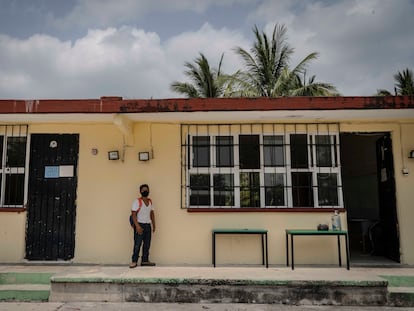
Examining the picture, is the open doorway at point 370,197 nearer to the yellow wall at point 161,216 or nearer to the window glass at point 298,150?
the yellow wall at point 161,216

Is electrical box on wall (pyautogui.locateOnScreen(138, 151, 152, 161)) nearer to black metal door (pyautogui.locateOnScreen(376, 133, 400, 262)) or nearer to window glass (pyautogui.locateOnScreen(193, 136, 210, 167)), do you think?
window glass (pyautogui.locateOnScreen(193, 136, 210, 167))

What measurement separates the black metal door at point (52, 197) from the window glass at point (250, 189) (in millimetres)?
3132

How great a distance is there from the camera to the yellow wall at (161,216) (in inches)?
270

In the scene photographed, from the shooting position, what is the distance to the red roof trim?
602cm

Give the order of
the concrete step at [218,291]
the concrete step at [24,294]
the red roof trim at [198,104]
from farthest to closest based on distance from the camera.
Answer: the red roof trim at [198,104]
the concrete step at [24,294]
the concrete step at [218,291]

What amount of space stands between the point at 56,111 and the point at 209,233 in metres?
3.37

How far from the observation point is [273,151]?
23.4ft

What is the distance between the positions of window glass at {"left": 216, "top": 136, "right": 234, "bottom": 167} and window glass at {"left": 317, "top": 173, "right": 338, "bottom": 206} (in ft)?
5.49

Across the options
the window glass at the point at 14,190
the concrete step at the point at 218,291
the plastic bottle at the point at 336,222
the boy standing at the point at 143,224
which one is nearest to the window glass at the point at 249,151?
the plastic bottle at the point at 336,222

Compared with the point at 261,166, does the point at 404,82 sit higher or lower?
higher

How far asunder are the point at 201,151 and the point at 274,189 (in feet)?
5.04

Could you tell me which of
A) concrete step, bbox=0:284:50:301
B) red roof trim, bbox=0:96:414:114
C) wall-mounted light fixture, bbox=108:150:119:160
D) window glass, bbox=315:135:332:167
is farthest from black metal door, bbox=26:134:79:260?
window glass, bbox=315:135:332:167

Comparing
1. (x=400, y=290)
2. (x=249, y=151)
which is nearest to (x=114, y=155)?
(x=249, y=151)

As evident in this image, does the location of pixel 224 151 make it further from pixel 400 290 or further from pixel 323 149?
pixel 400 290
